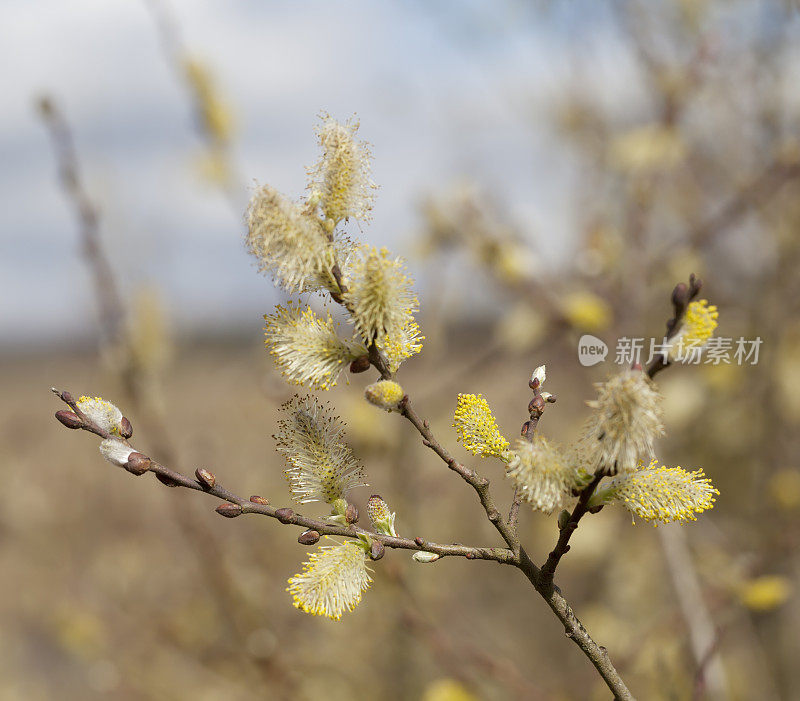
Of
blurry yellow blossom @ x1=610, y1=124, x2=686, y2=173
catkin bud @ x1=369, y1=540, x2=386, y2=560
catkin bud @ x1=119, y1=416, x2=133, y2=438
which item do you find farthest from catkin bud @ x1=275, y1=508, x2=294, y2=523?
blurry yellow blossom @ x1=610, y1=124, x2=686, y2=173

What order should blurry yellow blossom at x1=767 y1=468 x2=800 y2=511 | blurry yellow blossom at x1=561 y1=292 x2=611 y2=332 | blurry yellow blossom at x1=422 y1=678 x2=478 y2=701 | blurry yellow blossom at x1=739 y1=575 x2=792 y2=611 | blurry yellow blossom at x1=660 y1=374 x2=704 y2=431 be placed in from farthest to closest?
blurry yellow blossom at x1=660 y1=374 x2=704 y2=431
blurry yellow blossom at x1=767 y1=468 x2=800 y2=511
blurry yellow blossom at x1=561 y1=292 x2=611 y2=332
blurry yellow blossom at x1=422 y1=678 x2=478 y2=701
blurry yellow blossom at x1=739 y1=575 x2=792 y2=611

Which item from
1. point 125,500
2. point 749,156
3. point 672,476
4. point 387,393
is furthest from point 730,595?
point 125,500

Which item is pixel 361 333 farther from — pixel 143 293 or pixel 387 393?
pixel 143 293

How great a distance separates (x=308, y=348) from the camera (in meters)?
0.73

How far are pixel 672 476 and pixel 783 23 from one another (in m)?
2.28

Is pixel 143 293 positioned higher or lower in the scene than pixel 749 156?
lower

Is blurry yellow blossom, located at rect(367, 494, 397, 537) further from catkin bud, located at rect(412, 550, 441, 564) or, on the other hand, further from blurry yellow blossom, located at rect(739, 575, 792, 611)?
blurry yellow blossom, located at rect(739, 575, 792, 611)

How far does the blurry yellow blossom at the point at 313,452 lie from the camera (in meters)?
0.75

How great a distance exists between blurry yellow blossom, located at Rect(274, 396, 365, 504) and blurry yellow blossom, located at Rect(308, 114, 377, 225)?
22cm

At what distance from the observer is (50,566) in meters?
3.47

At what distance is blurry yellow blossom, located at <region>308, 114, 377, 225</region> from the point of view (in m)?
0.75

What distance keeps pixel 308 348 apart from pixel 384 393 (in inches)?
4.5

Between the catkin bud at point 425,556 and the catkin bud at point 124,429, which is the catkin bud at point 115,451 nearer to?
the catkin bud at point 124,429

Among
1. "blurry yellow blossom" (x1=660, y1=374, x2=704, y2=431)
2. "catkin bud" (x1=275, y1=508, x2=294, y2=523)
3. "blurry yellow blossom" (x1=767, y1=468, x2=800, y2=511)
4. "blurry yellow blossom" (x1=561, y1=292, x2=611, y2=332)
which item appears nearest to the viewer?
"catkin bud" (x1=275, y1=508, x2=294, y2=523)
